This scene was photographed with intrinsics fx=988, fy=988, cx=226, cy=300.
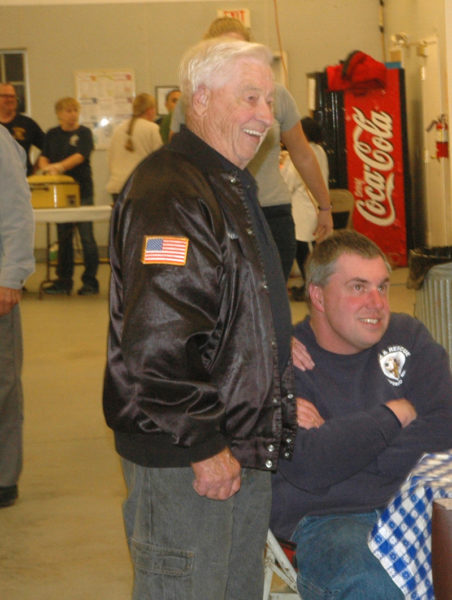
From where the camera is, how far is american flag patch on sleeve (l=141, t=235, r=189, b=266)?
5.83 feet

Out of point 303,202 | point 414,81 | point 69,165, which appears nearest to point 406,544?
point 303,202

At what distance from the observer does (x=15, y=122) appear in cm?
1051

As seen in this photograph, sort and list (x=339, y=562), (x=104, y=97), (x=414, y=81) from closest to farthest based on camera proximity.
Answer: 1. (x=339, y=562)
2. (x=414, y=81)
3. (x=104, y=97)

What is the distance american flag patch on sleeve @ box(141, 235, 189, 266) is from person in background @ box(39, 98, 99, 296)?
28.2ft

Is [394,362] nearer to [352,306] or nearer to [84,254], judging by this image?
[352,306]

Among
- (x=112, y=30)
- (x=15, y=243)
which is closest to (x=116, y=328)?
(x=15, y=243)

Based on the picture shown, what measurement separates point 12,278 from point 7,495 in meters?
1.01

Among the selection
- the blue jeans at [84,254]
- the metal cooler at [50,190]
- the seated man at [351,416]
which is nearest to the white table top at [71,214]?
the metal cooler at [50,190]

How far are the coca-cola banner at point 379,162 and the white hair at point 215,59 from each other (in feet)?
32.7

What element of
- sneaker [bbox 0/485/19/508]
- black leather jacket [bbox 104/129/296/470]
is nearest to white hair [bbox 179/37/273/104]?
black leather jacket [bbox 104/129/296/470]

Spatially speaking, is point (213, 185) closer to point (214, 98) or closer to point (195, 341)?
point (214, 98)

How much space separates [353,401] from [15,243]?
1822 mm

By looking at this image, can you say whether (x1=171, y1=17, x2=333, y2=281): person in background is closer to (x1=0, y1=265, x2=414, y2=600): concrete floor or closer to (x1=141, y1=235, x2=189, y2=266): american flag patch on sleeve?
(x1=0, y1=265, x2=414, y2=600): concrete floor

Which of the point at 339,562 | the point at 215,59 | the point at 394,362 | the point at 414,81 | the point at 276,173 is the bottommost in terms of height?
the point at 339,562
